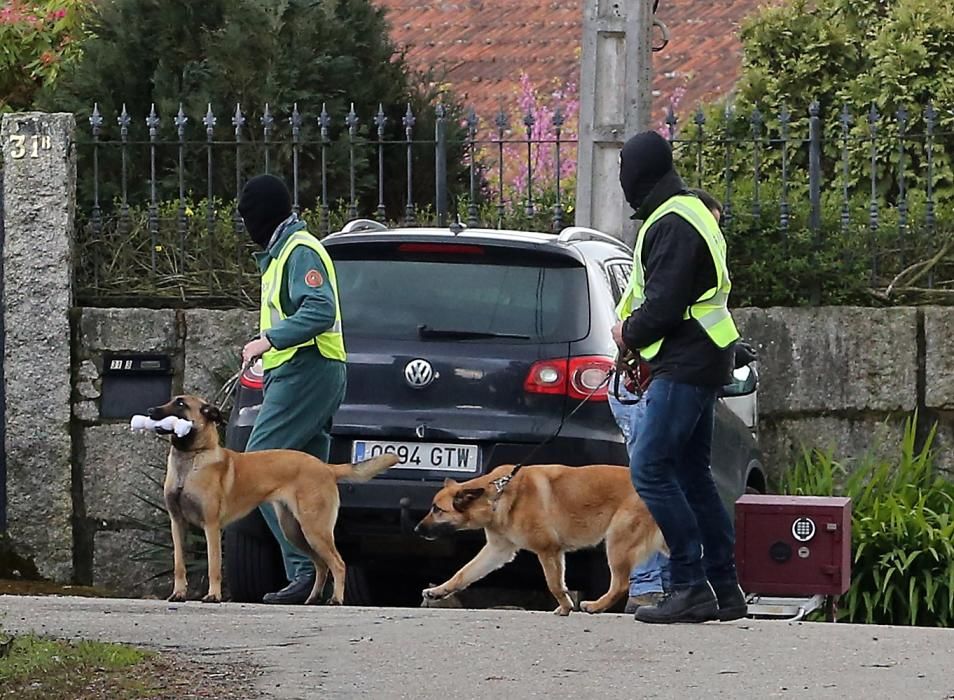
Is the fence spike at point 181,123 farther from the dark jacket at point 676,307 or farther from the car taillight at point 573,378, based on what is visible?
the dark jacket at point 676,307

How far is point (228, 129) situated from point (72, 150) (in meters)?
0.95

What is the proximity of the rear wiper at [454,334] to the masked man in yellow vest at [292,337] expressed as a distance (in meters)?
0.31

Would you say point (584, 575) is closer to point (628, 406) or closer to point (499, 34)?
point (628, 406)

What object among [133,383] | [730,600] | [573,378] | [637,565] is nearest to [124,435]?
[133,383]

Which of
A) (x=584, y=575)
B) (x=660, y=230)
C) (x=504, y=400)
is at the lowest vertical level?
(x=584, y=575)

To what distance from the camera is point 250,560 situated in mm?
8883

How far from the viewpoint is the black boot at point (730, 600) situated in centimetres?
→ 774

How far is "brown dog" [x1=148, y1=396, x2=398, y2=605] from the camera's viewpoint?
27.1 feet

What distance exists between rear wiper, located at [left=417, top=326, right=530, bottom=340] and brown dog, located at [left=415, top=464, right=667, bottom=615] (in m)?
0.65

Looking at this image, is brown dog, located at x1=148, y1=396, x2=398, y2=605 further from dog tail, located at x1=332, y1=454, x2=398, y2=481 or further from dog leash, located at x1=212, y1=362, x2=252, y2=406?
dog leash, located at x1=212, y1=362, x2=252, y2=406

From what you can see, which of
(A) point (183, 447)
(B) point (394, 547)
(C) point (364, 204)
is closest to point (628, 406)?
(B) point (394, 547)

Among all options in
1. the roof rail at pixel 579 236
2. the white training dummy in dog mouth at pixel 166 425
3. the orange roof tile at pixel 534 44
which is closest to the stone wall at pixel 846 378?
the roof rail at pixel 579 236

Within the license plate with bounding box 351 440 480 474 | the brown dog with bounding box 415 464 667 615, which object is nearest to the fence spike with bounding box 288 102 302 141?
the license plate with bounding box 351 440 480 474

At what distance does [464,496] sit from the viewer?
7930mm
